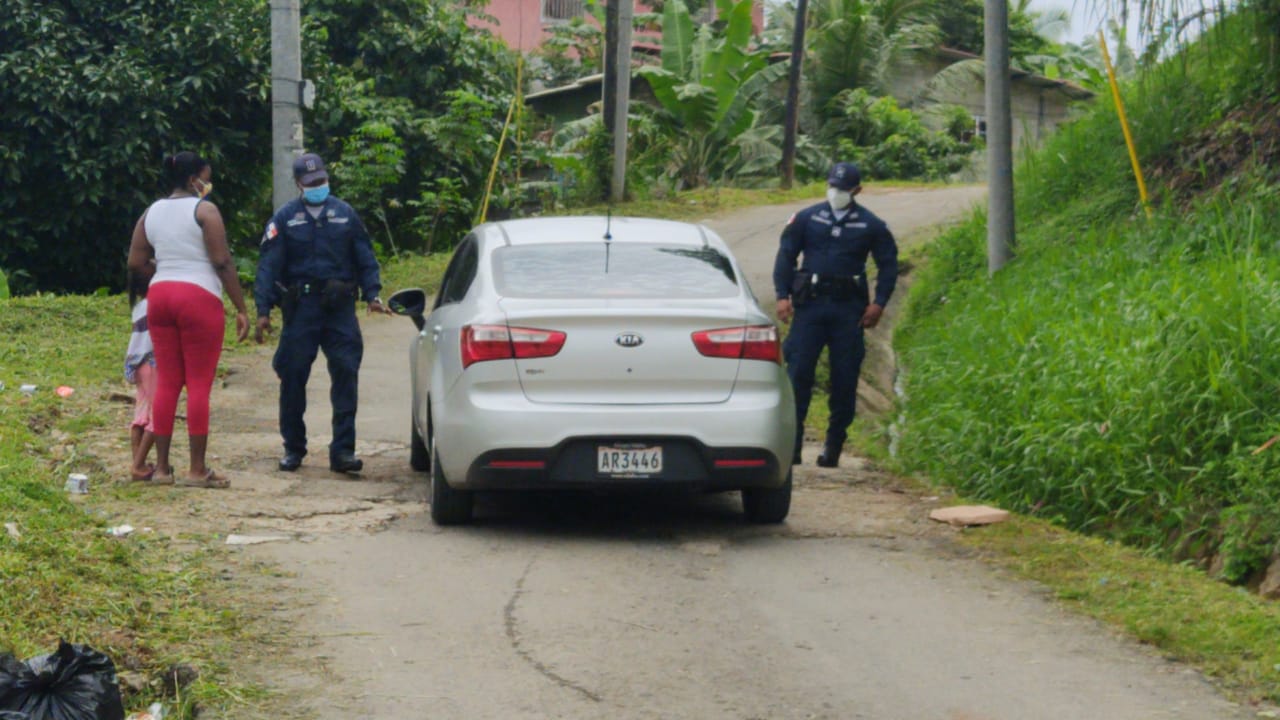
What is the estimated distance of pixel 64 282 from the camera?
20.2 metres

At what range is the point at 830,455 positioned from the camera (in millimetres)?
11109

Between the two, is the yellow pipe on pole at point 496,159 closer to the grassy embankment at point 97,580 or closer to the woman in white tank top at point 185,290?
the grassy embankment at point 97,580

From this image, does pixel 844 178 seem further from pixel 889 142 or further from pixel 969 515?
pixel 889 142

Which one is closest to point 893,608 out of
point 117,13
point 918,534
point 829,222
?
point 918,534

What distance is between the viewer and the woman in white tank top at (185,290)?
8969 millimetres

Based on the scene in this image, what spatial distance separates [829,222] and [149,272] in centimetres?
420

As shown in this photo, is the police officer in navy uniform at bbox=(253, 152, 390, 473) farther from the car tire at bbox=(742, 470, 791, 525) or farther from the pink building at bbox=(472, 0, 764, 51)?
the pink building at bbox=(472, 0, 764, 51)

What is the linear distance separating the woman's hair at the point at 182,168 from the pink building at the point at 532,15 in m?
38.6

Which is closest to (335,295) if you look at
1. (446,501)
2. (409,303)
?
(409,303)

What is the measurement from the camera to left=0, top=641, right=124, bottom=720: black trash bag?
4645mm

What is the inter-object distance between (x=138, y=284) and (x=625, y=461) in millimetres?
3067

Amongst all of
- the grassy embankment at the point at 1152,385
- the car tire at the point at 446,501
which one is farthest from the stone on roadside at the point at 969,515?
the car tire at the point at 446,501

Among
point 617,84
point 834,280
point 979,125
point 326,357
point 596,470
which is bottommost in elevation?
point 596,470

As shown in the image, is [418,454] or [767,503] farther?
[418,454]
